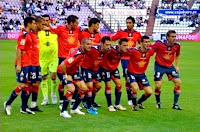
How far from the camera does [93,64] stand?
38.3 ft

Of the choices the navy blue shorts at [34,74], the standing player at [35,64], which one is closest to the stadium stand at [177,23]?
the standing player at [35,64]

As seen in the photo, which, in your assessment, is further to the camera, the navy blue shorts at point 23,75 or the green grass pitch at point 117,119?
the navy blue shorts at point 23,75

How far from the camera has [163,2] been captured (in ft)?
180

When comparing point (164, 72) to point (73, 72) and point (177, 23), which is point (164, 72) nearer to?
point (73, 72)

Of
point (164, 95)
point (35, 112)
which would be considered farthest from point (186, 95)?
point (35, 112)

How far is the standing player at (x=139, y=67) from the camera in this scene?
1195cm

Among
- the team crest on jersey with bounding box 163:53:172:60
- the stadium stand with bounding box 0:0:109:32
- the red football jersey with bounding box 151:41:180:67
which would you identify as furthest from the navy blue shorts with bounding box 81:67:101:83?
the stadium stand with bounding box 0:0:109:32

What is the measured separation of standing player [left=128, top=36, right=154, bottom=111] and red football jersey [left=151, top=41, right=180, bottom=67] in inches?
11.7

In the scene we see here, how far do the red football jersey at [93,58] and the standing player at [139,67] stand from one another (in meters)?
0.94

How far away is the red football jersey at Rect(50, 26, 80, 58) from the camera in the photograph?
1246cm

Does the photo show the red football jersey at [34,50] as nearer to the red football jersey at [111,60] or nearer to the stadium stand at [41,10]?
the red football jersey at [111,60]

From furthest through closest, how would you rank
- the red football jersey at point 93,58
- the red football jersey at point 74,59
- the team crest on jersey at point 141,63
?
the team crest on jersey at point 141,63
the red football jersey at point 93,58
the red football jersey at point 74,59

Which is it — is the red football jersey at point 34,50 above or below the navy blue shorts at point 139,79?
above

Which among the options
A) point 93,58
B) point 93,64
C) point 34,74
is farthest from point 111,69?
point 34,74
